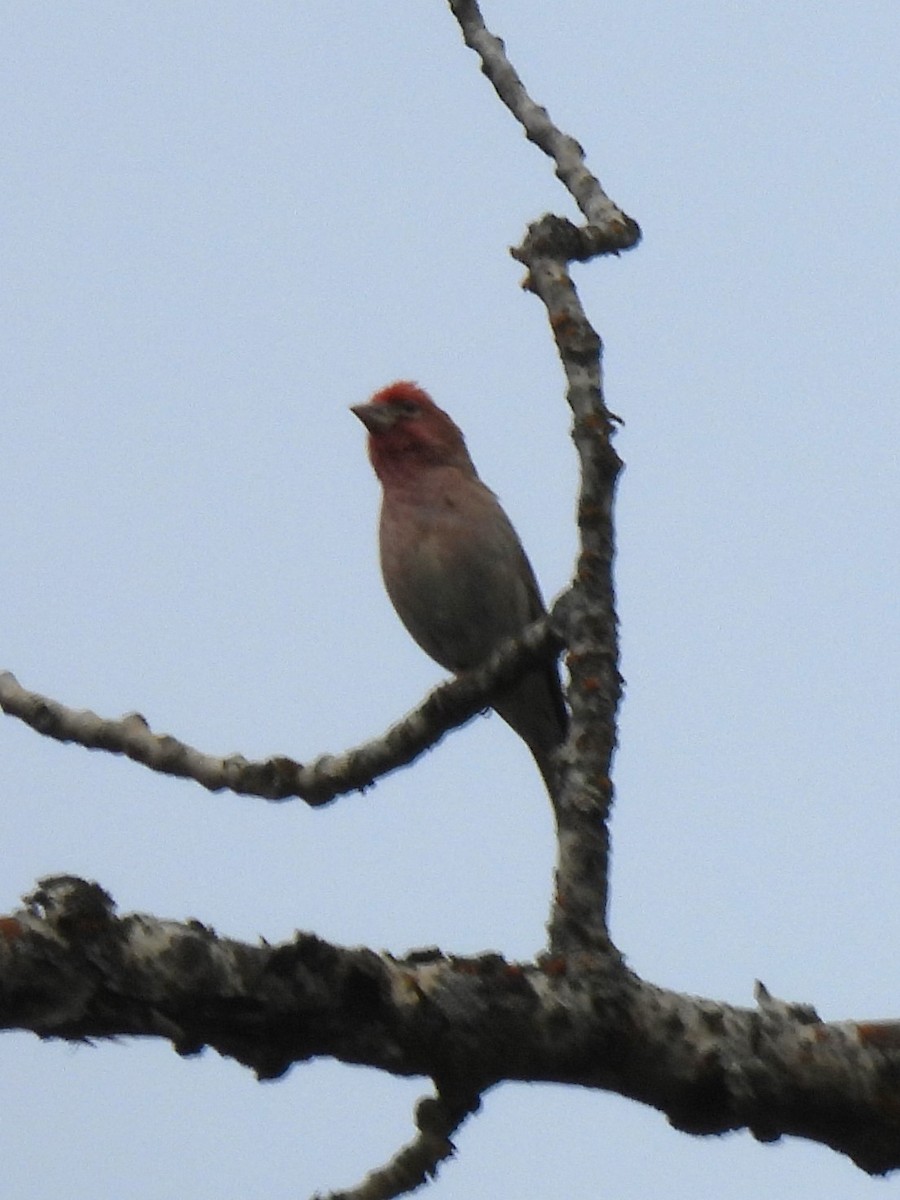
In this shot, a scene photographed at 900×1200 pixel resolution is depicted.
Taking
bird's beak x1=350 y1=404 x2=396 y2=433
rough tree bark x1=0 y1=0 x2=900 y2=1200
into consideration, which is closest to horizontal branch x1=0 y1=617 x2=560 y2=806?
rough tree bark x1=0 y1=0 x2=900 y2=1200

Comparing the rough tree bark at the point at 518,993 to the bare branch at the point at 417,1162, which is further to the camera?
the bare branch at the point at 417,1162

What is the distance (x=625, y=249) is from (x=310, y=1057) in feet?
9.60

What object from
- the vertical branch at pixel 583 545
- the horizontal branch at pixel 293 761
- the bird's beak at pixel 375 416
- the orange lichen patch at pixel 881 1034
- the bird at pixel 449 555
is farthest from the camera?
the bird's beak at pixel 375 416

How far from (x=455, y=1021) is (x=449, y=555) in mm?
5033

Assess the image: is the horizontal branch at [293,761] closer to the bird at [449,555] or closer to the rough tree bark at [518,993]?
the rough tree bark at [518,993]

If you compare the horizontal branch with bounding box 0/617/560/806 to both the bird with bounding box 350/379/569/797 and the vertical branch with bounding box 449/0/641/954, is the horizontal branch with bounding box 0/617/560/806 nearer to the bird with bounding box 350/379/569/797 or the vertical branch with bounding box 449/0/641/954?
the vertical branch with bounding box 449/0/641/954

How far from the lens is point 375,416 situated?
29.5ft

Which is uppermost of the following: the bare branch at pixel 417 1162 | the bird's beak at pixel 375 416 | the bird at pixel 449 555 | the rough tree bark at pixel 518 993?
the bird's beak at pixel 375 416

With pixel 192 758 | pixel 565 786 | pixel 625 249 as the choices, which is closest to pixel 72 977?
pixel 565 786

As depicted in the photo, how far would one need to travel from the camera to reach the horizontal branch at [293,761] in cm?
501

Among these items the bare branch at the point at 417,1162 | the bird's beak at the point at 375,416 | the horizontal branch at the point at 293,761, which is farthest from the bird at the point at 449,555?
the bare branch at the point at 417,1162

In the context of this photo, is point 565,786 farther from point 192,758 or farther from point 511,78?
point 511,78

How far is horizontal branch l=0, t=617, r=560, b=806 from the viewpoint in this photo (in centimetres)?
501

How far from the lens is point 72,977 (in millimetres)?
3002
